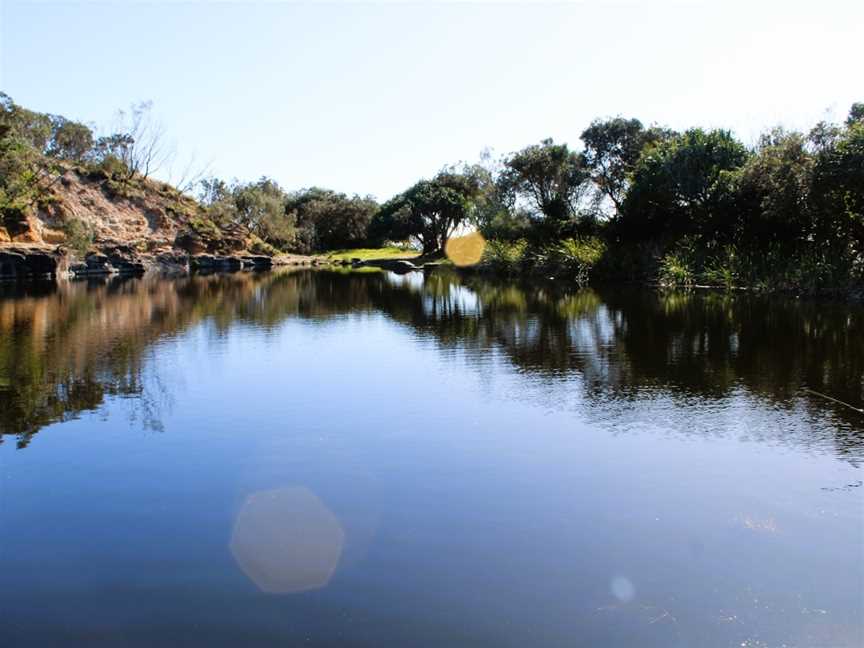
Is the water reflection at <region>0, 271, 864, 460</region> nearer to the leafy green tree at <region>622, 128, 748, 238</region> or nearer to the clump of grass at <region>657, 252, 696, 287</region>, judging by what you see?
the clump of grass at <region>657, 252, 696, 287</region>

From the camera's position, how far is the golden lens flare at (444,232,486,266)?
7219 cm

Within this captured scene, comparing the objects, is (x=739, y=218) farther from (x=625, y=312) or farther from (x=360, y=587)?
(x=360, y=587)

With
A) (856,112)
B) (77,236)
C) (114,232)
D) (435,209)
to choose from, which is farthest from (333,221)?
(856,112)

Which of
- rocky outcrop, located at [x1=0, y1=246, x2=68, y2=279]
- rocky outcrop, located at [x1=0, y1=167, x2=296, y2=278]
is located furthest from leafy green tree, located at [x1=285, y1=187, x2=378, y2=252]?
rocky outcrop, located at [x1=0, y1=246, x2=68, y2=279]

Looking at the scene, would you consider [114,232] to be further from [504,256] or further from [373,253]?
[504,256]

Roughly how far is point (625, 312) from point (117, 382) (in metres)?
19.8

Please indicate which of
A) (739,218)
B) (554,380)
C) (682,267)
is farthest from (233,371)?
(739,218)

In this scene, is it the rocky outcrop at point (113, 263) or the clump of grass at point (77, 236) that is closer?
the clump of grass at point (77, 236)

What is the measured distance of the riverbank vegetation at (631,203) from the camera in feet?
111

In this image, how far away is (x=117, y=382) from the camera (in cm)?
1620

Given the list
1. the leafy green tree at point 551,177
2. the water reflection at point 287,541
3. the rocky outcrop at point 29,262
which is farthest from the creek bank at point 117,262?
the water reflection at point 287,541

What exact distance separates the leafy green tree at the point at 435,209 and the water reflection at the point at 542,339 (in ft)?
129

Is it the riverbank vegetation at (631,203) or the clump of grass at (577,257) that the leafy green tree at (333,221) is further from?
the clump of grass at (577,257)

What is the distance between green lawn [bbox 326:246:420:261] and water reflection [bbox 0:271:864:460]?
4559cm
